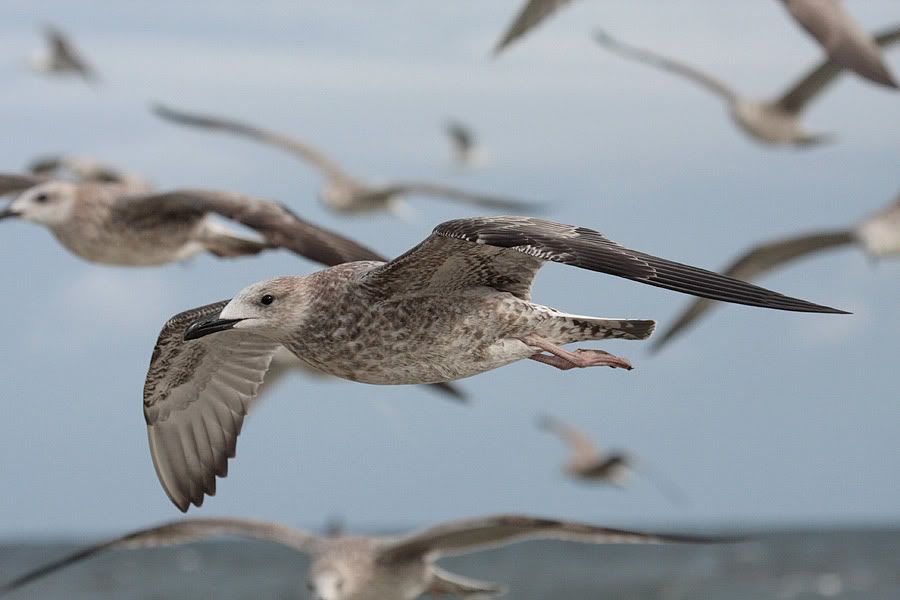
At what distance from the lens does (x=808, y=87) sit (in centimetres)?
1622

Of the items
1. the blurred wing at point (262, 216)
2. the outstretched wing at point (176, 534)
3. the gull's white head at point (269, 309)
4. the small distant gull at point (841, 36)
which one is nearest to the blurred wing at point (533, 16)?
the small distant gull at point (841, 36)

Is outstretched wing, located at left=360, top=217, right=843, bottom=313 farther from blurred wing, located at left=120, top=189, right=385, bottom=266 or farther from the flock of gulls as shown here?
blurred wing, located at left=120, top=189, right=385, bottom=266

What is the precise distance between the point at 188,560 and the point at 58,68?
4815 cm

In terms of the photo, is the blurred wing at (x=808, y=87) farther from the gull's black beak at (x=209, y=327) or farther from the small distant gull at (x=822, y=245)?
the gull's black beak at (x=209, y=327)

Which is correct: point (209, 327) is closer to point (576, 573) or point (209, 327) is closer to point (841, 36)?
point (841, 36)

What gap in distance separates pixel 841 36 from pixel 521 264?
520 cm

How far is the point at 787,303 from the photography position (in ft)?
17.5

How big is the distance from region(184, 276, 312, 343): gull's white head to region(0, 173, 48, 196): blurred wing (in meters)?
6.71

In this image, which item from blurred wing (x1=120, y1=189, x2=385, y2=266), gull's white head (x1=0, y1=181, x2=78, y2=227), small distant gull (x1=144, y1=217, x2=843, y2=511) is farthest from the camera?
gull's white head (x1=0, y1=181, x2=78, y2=227)

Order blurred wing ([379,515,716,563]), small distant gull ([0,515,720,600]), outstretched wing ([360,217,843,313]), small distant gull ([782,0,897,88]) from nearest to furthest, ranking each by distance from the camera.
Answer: outstretched wing ([360,217,843,313]) → blurred wing ([379,515,716,563]) → small distant gull ([0,515,720,600]) → small distant gull ([782,0,897,88])

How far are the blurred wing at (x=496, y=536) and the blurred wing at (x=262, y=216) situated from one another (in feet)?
5.86

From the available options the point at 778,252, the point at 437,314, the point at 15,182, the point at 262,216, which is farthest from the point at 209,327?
the point at 778,252

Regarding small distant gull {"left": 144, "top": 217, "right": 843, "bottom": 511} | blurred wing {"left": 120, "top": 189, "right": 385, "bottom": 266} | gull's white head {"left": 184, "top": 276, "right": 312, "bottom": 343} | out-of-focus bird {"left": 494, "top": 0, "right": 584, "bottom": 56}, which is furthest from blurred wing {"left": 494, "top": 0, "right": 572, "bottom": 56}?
gull's white head {"left": 184, "top": 276, "right": 312, "bottom": 343}

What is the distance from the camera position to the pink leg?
6.21 metres
